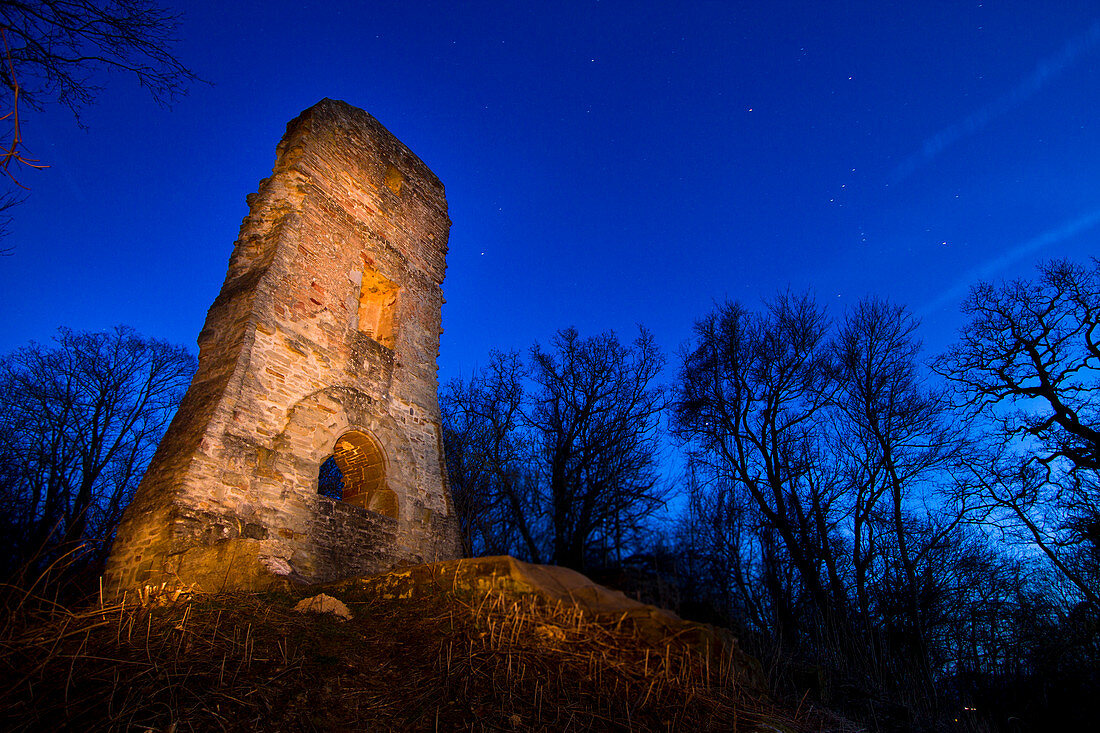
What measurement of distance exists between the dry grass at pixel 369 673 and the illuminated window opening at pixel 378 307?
607 cm

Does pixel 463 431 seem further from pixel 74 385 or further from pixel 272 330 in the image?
pixel 74 385

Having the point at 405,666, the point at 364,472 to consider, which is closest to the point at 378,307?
the point at 364,472

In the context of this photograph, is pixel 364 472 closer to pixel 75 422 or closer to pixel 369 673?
pixel 369 673

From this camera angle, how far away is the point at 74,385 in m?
16.4

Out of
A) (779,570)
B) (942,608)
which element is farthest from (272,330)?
(942,608)

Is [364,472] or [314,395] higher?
[314,395]

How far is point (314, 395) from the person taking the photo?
7.18m

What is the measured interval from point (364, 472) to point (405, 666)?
543 centimetres

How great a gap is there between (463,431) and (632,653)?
14625 millimetres

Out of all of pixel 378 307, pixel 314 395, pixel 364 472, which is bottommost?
pixel 364 472

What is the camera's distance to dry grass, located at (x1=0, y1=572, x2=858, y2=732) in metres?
2.11

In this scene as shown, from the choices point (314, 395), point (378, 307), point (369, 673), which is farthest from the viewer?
point (378, 307)

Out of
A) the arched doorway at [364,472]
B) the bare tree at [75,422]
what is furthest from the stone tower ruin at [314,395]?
the bare tree at [75,422]

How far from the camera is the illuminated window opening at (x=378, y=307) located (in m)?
9.15
